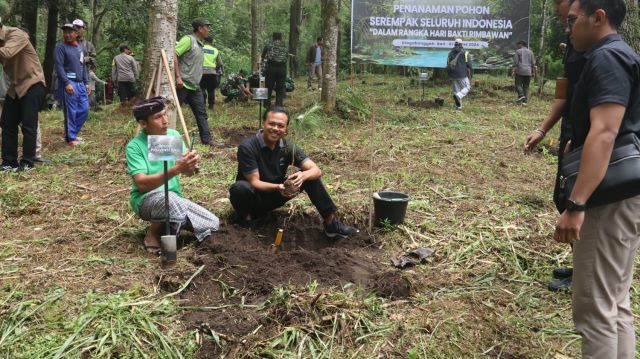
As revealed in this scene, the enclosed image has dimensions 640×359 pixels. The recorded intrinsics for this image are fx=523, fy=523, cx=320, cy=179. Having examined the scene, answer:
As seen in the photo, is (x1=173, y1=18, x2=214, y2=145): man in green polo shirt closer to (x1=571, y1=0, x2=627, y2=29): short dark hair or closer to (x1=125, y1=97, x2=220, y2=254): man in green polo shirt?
(x1=125, y1=97, x2=220, y2=254): man in green polo shirt

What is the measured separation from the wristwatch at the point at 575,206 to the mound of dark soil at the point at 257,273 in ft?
4.47

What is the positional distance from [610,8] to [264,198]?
279 centimetres

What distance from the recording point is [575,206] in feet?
6.55

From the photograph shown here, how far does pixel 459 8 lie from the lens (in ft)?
50.9

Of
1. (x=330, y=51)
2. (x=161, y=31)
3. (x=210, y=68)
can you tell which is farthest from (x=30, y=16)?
(x=161, y=31)

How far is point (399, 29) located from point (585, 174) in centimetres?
1436

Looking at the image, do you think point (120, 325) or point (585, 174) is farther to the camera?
point (120, 325)

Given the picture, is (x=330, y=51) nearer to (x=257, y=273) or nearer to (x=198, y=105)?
(x=198, y=105)

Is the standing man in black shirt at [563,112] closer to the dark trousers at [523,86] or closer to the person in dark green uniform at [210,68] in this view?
the person in dark green uniform at [210,68]

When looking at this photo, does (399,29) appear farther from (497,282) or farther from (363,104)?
(497,282)


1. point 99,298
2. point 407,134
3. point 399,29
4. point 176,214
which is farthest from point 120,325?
point 399,29

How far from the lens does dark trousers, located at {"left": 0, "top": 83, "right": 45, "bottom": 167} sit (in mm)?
5641

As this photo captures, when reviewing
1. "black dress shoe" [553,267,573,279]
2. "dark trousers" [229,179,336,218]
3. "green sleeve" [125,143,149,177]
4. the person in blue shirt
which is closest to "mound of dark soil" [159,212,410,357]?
"dark trousers" [229,179,336,218]

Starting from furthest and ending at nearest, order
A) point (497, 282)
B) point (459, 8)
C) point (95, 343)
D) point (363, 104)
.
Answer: point (459, 8) < point (363, 104) < point (497, 282) < point (95, 343)
